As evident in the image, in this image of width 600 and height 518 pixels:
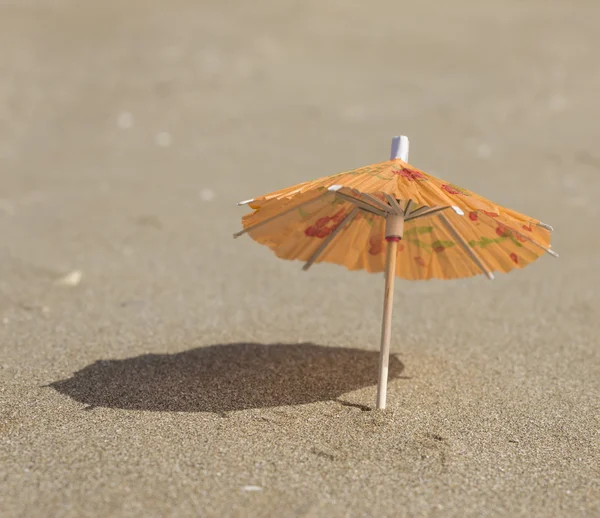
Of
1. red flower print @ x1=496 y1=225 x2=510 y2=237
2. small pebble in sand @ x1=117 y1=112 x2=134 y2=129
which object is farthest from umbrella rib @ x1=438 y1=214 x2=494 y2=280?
small pebble in sand @ x1=117 y1=112 x2=134 y2=129

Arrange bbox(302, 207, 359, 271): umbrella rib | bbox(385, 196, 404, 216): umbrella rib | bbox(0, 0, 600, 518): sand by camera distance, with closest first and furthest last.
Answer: bbox(0, 0, 600, 518): sand < bbox(385, 196, 404, 216): umbrella rib < bbox(302, 207, 359, 271): umbrella rib

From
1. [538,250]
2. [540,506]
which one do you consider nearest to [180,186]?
[538,250]

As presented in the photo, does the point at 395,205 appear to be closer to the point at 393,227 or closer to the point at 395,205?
the point at 395,205

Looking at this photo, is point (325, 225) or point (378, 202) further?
point (325, 225)

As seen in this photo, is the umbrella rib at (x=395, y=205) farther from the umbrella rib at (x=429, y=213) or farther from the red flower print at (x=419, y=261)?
the red flower print at (x=419, y=261)

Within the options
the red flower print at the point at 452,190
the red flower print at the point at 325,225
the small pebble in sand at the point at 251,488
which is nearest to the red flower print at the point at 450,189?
the red flower print at the point at 452,190

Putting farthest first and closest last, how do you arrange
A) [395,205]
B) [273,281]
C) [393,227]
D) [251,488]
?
1. [273,281]
2. [393,227]
3. [395,205]
4. [251,488]

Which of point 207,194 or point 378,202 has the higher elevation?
point 207,194

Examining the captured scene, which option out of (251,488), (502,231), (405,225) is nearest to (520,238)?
(502,231)

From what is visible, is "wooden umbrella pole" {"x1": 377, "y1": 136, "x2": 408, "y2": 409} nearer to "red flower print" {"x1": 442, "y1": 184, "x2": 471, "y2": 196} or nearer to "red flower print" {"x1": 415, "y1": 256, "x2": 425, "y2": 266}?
"red flower print" {"x1": 442, "y1": 184, "x2": 471, "y2": 196}
